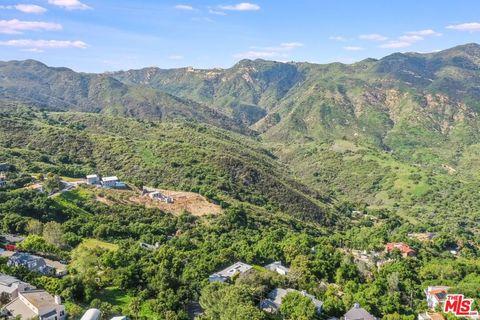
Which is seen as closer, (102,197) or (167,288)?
(167,288)

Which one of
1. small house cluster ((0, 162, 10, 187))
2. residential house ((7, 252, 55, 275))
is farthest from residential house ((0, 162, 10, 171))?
residential house ((7, 252, 55, 275))

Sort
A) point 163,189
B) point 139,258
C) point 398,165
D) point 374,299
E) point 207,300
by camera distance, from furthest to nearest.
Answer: point 398,165
point 163,189
point 139,258
point 374,299
point 207,300

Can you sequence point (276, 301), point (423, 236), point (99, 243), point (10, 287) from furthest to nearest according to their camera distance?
1. point (423, 236)
2. point (99, 243)
3. point (276, 301)
4. point (10, 287)

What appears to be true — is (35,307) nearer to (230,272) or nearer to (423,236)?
(230,272)

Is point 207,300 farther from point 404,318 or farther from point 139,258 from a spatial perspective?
point 404,318

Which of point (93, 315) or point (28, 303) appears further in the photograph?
point (28, 303)

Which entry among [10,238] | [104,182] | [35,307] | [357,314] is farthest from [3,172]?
[357,314]

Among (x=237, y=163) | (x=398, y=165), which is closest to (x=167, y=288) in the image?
(x=237, y=163)
